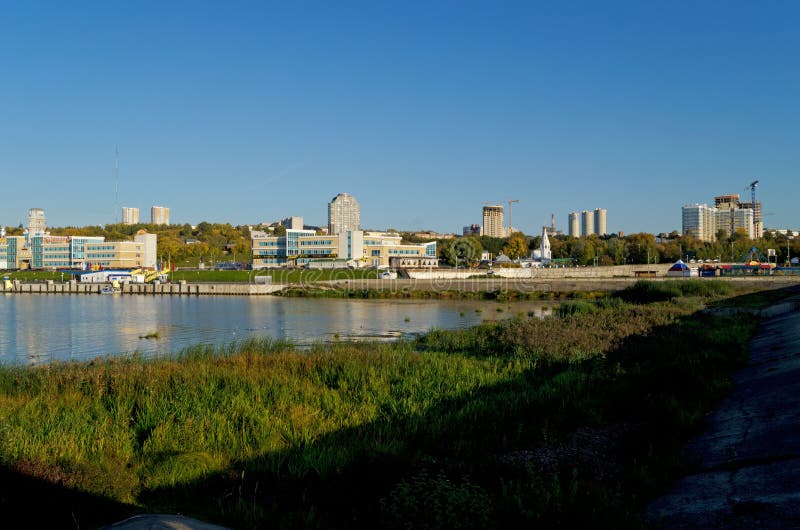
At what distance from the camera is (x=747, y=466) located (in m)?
8.41

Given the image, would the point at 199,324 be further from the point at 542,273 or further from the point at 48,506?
the point at 542,273

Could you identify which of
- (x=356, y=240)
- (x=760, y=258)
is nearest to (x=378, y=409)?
(x=356, y=240)

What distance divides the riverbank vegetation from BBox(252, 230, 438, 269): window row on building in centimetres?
10591

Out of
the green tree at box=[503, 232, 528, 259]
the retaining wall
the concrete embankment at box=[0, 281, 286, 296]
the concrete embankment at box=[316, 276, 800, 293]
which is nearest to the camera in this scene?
the concrete embankment at box=[316, 276, 800, 293]

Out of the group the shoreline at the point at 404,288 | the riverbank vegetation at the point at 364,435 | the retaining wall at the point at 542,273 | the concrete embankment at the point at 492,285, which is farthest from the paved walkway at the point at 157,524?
the retaining wall at the point at 542,273

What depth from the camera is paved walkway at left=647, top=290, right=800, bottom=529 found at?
22.2ft

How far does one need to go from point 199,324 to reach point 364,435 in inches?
1402

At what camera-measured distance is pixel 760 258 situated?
122000mm

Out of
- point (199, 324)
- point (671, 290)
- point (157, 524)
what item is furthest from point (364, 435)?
point (671, 290)

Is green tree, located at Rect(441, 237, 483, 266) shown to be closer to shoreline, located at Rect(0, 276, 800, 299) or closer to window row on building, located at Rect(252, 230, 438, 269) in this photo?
window row on building, located at Rect(252, 230, 438, 269)

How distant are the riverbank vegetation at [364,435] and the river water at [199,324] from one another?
374 inches

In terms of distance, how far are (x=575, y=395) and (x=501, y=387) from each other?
2.50 meters

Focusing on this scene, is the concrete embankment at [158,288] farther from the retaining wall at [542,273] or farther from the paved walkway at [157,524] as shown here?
the paved walkway at [157,524]

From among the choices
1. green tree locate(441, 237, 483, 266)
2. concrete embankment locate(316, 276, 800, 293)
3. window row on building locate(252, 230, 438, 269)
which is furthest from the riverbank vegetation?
green tree locate(441, 237, 483, 266)
